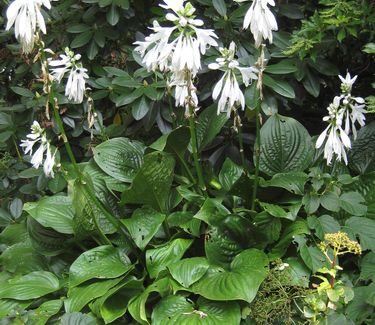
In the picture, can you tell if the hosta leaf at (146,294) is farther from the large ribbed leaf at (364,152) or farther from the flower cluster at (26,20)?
the large ribbed leaf at (364,152)

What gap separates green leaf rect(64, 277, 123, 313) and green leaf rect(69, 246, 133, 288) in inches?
1.3

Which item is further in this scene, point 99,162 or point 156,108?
point 156,108

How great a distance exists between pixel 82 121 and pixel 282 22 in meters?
1.45

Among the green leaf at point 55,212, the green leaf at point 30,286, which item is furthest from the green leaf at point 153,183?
the green leaf at point 30,286

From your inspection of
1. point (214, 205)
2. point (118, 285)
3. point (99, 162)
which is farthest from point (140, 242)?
point (99, 162)

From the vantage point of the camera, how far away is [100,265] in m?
2.58

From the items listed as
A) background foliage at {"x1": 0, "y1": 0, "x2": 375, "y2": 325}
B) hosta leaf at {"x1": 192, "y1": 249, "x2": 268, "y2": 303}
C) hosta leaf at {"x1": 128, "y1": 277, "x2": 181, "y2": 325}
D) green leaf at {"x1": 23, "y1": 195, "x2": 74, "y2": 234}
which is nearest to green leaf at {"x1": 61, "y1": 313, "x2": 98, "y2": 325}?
background foliage at {"x1": 0, "y1": 0, "x2": 375, "y2": 325}

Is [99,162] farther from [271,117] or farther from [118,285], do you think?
[271,117]

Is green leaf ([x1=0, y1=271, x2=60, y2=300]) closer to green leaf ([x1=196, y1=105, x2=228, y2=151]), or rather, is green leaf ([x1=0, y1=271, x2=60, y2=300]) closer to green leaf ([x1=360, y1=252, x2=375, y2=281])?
green leaf ([x1=196, y1=105, x2=228, y2=151])

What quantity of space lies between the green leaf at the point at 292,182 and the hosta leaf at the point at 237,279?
15.0 inches

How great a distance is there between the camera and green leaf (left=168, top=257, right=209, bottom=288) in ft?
7.73

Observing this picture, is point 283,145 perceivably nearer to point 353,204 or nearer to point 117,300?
point 353,204

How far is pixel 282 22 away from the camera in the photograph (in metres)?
3.45

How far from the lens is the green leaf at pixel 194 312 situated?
87.1 inches
